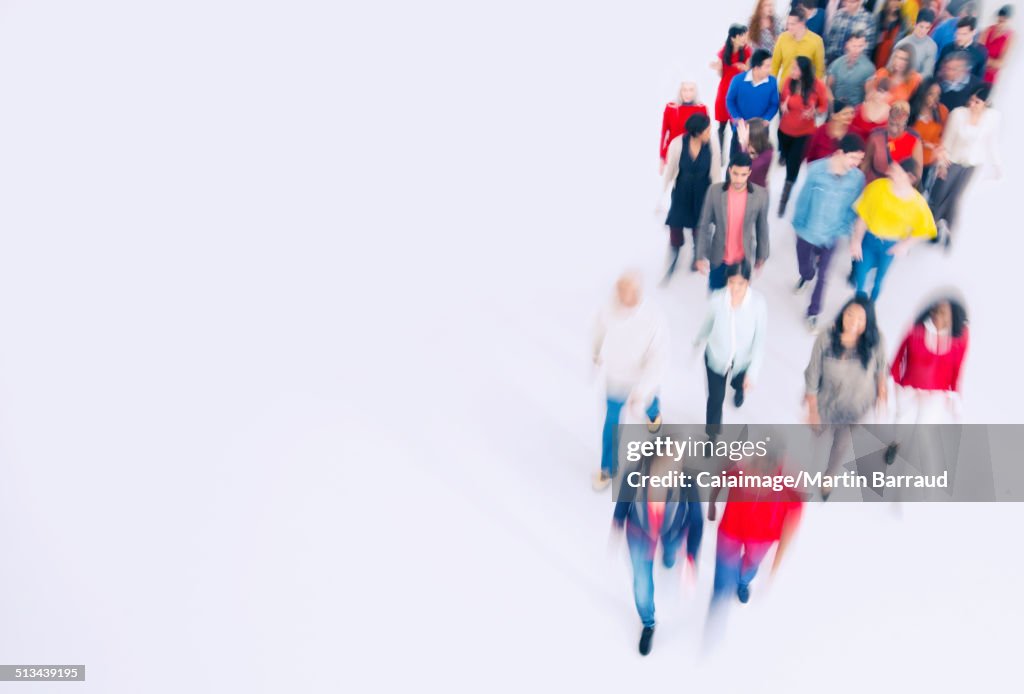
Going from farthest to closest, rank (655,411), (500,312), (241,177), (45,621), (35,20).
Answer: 1. (35,20)
2. (241,177)
3. (500,312)
4. (655,411)
5. (45,621)

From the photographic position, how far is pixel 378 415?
5090mm

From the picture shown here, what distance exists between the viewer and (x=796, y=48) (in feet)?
20.5

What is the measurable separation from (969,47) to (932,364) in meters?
3.46

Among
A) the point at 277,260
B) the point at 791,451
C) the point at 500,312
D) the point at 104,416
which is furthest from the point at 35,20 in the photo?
the point at 791,451

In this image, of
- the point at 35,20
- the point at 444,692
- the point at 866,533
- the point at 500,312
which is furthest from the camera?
the point at 35,20

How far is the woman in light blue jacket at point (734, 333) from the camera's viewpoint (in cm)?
404

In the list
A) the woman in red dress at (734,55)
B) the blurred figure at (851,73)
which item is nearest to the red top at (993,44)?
the blurred figure at (851,73)

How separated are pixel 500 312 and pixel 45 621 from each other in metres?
3.28

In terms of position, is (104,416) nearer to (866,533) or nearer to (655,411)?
(655,411)

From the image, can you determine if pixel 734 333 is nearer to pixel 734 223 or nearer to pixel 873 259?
pixel 734 223

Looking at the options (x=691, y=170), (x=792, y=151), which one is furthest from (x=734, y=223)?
(x=792, y=151)

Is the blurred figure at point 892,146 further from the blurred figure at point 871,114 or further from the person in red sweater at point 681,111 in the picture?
the person in red sweater at point 681,111

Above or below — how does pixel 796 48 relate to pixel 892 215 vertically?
above

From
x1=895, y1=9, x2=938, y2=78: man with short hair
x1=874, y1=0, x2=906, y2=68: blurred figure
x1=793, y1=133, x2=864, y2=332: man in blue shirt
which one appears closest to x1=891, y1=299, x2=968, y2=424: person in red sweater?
x1=793, y1=133, x2=864, y2=332: man in blue shirt
